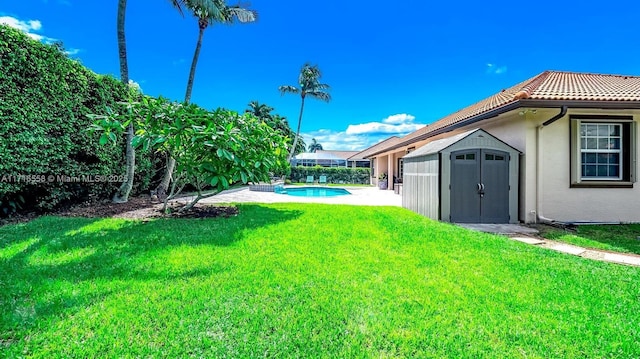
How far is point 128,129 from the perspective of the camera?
1039 cm

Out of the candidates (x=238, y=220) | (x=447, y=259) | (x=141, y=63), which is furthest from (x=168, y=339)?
(x=141, y=63)

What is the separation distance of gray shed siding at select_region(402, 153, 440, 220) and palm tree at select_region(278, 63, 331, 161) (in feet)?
83.6

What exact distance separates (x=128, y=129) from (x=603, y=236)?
47.6 feet

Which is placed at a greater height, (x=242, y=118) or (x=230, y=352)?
(x=242, y=118)

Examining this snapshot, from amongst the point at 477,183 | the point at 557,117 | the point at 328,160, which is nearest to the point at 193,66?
the point at 477,183

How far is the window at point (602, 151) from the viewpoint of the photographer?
27.4 feet

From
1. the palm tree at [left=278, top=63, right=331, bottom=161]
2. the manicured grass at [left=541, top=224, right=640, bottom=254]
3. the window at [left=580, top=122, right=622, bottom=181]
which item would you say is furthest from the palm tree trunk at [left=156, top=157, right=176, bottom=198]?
the palm tree at [left=278, top=63, right=331, bottom=161]

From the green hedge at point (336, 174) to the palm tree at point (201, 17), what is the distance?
23.1 meters

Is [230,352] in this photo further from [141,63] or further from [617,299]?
[141,63]

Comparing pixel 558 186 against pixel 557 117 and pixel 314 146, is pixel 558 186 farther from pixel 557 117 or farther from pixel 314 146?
pixel 314 146

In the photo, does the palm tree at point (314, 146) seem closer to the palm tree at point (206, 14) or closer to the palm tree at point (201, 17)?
the palm tree at point (206, 14)

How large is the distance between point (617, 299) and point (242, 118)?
8.37 metres

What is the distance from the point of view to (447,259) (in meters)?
4.76

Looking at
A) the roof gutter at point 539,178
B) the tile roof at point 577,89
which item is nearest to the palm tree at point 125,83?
the tile roof at point 577,89
